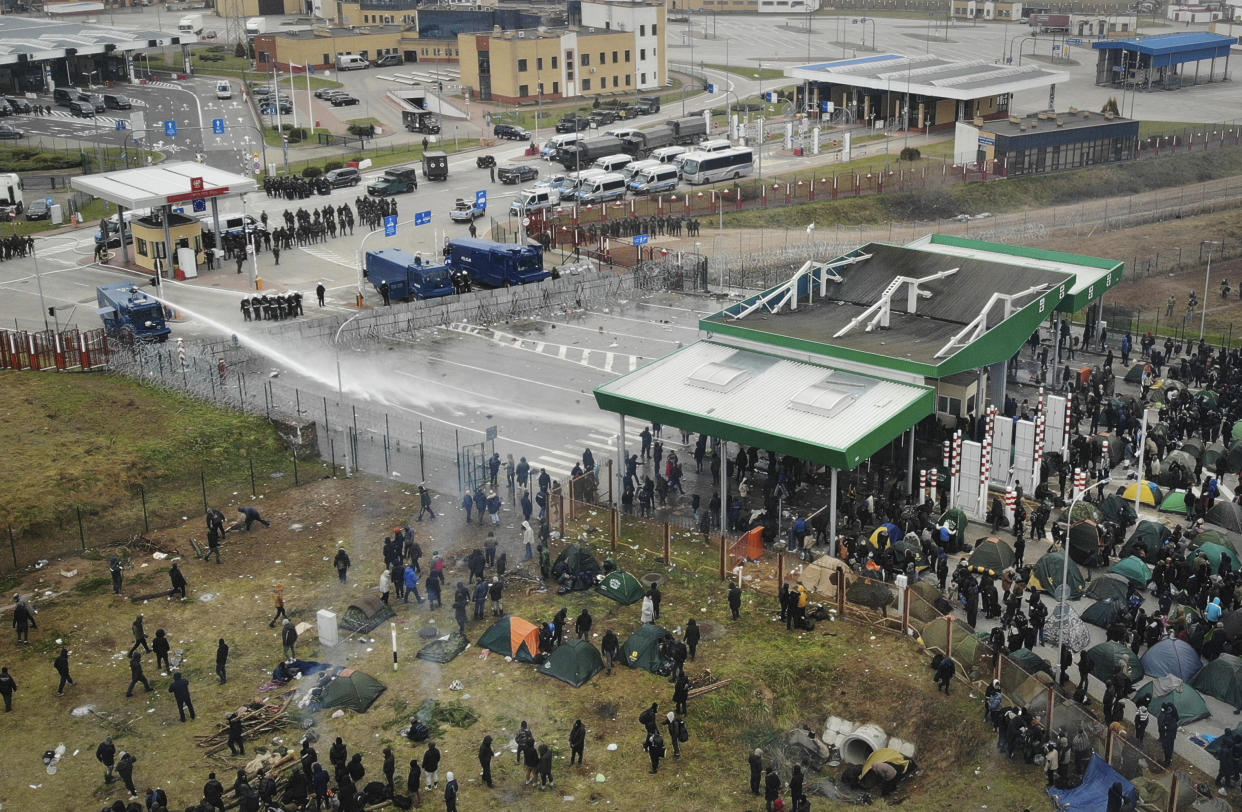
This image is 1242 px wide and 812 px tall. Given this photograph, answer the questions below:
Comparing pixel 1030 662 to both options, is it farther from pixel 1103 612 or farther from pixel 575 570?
pixel 575 570

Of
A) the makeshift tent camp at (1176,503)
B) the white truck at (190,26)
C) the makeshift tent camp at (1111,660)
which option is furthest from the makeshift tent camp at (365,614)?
the white truck at (190,26)

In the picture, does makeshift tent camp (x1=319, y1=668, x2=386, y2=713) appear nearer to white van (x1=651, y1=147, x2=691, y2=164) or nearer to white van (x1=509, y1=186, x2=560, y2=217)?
white van (x1=509, y1=186, x2=560, y2=217)

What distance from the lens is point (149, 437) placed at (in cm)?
4241

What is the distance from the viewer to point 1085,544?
3444cm

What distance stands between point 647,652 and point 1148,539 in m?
14.3

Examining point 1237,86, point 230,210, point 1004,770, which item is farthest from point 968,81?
point 1004,770

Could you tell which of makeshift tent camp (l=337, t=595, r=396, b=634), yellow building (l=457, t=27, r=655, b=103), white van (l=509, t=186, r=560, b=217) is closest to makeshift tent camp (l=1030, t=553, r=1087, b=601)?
makeshift tent camp (l=337, t=595, r=396, b=634)

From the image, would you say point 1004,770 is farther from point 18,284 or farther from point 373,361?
point 18,284

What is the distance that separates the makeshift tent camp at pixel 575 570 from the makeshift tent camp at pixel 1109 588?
40.8 feet

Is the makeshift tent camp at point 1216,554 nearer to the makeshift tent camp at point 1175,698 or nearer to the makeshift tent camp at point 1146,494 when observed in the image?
the makeshift tent camp at point 1146,494

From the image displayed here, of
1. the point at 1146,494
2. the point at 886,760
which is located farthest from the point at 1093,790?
the point at 1146,494

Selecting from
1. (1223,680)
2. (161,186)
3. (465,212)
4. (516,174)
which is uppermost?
(161,186)

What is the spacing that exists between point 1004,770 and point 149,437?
28.8m

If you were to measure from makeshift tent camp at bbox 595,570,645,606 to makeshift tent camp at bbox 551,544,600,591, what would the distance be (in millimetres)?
524
